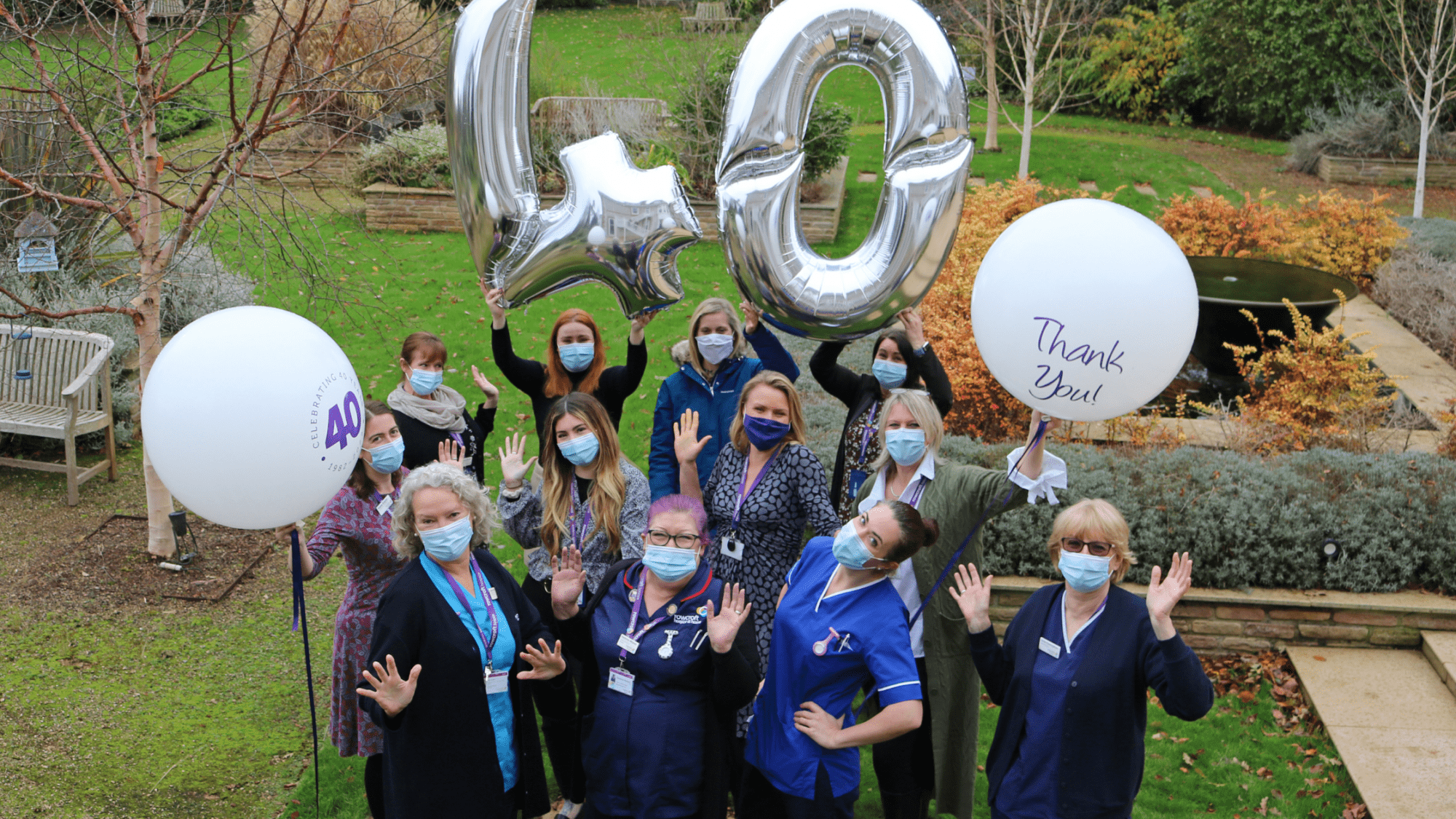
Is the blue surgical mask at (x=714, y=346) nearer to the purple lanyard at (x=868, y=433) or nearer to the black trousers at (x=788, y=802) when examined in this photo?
the purple lanyard at (x=868, y=433)

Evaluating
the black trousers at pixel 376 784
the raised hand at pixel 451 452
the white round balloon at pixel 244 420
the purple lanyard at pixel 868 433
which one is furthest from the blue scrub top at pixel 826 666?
the raised hand at pixel 451 452

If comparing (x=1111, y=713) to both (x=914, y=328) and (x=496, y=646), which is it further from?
(x=496, y=646)

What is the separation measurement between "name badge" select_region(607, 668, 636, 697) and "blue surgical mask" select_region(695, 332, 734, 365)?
5.72ft

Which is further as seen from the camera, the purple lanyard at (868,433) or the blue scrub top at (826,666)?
the purple lanyard at (868,433)

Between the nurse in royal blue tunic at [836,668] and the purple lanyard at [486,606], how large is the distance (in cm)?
93

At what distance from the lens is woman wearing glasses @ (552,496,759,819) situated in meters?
3.34

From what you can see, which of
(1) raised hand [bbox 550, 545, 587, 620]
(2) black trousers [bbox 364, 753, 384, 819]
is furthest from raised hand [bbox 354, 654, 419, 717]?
(2) black trousers [bbox 364, 753, 384, 819]

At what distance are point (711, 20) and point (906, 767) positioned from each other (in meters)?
13.1

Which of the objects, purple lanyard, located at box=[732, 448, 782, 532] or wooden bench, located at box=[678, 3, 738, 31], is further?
wooden bench, located at box=[678, 3, 738, 31]

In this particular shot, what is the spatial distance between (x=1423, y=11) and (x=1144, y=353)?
18924 millimetres

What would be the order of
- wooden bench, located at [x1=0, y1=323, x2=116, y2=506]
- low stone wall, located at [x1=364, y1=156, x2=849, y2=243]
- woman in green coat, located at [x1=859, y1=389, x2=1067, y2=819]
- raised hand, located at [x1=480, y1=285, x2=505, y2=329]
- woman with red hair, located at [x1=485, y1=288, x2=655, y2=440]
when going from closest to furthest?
raised hand, located at [x1=480, y1=285, x2=505, y2=329] < woman in green coat, located at [x1=859, y1=389, x2=1067, y2=819] < woman with red hair, located at [x1=485, y1=288, x2=655, y2=440] < wooden bench, located at [x1=0, y1=323, x2=116, y2=506] < low stone wall, located at [x1=364, y1=156, x2=849, y2=243]

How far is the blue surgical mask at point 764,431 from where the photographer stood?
13.6 feet

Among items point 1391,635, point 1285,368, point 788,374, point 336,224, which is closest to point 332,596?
point 788,374

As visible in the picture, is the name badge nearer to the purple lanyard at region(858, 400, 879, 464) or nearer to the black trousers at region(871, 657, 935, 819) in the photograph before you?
the black trousers at region(871, 657, 935, 819)
